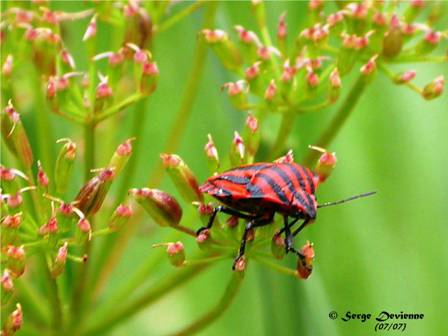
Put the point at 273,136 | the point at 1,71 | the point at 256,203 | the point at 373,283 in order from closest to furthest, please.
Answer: the point at 256,203, the point at 1,71, the point at 273,136, the point at 373,283

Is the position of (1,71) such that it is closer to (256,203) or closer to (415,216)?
(256,203)

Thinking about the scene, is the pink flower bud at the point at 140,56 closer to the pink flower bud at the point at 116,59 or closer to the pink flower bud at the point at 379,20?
the pink flower bud at the point at 116,59

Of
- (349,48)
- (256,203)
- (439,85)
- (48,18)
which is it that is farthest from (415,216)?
(48,18)

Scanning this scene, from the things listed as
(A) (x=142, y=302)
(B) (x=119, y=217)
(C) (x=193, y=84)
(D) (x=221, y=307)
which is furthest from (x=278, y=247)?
(C) (x=193, y=84)

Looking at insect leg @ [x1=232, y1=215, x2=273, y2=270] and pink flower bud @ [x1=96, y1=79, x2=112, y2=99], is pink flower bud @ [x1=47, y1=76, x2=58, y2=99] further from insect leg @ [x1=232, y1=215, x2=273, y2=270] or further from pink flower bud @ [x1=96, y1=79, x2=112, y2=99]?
insect leg @ [x1=232, y1=215, x2=273, y2=270]

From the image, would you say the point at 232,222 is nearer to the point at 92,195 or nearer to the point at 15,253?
the point at 92,195

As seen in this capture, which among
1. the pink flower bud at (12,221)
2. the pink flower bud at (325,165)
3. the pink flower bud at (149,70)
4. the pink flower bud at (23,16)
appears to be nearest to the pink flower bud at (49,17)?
the pink flower bud at (23,16)

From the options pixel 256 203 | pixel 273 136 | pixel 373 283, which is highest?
pixel 256 203
